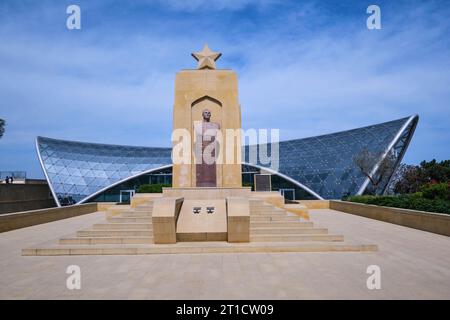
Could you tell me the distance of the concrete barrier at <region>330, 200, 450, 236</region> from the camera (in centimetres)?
1381

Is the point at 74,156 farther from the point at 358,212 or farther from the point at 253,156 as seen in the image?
the point at 358,212

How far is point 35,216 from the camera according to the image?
18.6m

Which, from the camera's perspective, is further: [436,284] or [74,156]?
[74,156]

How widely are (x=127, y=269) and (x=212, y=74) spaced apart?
13.2 meters

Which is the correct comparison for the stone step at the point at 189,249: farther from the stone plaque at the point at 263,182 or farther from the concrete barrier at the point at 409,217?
the stone plaque at the point at 263,182

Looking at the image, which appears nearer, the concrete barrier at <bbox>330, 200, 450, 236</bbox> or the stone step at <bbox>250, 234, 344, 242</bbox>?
the stone step at <bbox>250, 234, 344, 242</bbox>

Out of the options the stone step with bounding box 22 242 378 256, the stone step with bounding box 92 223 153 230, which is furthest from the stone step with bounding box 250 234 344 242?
the stone step with bounding box 92 223 153 230

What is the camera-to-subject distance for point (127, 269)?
802 centimetres

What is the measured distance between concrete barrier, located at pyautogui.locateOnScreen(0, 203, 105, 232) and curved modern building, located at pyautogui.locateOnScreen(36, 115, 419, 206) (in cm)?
2256

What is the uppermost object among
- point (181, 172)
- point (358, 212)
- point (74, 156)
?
point (74, 156)

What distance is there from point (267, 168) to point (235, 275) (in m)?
43.4

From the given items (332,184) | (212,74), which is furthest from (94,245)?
(332,184)

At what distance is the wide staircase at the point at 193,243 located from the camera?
9.95m

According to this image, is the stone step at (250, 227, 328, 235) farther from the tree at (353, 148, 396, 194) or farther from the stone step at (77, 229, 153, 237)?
the tree at (353, 148, 396, 194)
